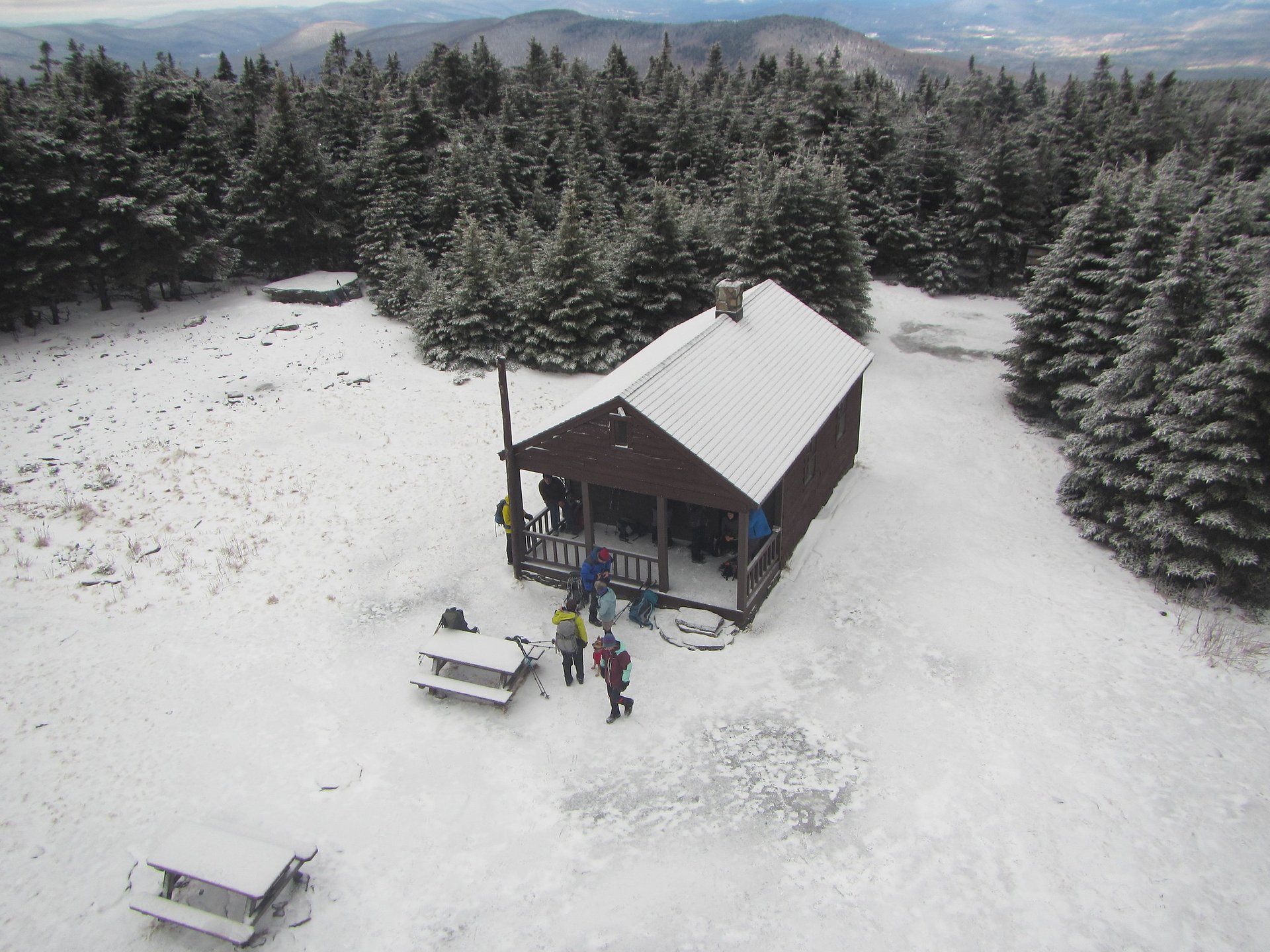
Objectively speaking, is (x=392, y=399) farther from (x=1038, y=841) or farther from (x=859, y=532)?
(x=1038, y=841)

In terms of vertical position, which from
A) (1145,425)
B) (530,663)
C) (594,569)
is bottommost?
(530,663)

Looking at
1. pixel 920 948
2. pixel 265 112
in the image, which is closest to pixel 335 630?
pixel 920 948

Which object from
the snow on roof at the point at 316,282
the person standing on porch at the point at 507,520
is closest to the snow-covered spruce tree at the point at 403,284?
the snow on roof at the point at 316,282

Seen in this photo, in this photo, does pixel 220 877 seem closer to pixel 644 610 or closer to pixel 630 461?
pixel 644 610

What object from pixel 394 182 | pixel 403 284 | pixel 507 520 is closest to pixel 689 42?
pixel 394 182

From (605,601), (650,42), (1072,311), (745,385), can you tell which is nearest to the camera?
(605,601)

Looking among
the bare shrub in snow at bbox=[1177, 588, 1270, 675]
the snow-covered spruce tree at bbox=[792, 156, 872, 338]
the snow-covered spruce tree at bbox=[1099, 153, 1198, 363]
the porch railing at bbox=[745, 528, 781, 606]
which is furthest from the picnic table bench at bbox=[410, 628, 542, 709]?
the snow-covered spruce tree at bbox=[792, 156, 872, 338]

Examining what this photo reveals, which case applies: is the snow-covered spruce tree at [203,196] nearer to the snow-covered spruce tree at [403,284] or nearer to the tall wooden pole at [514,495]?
the snow-covered spruce tree at [403,284]
